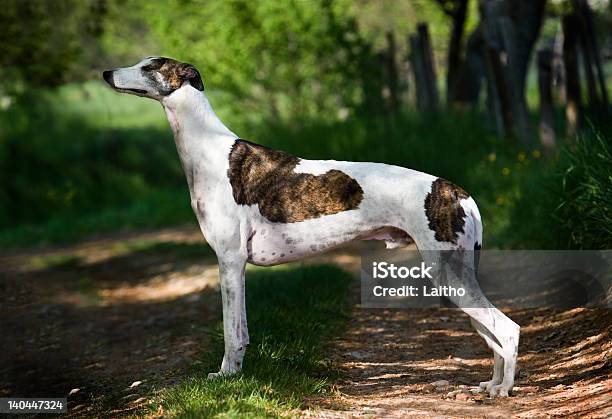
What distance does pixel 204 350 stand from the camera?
668 centimetres

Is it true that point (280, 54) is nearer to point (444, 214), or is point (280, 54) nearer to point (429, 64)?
point (429, 64)

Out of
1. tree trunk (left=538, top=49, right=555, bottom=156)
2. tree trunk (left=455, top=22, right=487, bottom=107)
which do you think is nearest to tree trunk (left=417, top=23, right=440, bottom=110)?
tree trunk (left=455, top=22, right=487, bottom=107)

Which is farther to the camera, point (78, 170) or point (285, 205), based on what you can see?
point (78, 170)

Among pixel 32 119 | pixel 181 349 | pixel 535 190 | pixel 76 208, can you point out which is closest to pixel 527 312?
pixel 535 190

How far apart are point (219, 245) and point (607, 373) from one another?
247 centimetres

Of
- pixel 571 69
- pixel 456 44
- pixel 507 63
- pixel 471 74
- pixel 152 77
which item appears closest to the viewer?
pixel 152 77

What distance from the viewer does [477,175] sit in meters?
10.9

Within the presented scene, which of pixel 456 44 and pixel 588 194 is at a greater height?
pixel 456 44

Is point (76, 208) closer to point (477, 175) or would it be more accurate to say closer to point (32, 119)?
point (32, 119)

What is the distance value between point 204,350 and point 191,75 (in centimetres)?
224

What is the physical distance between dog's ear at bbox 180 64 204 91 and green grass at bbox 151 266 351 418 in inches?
69.0

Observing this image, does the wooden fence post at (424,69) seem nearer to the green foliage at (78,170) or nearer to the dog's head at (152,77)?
the green foliage at (78,170)

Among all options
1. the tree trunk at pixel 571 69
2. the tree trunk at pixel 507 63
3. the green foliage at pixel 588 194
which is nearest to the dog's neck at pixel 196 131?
the green foliage at pixel 588 194

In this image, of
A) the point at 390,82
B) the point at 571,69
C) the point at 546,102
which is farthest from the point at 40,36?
the point at 571,69
